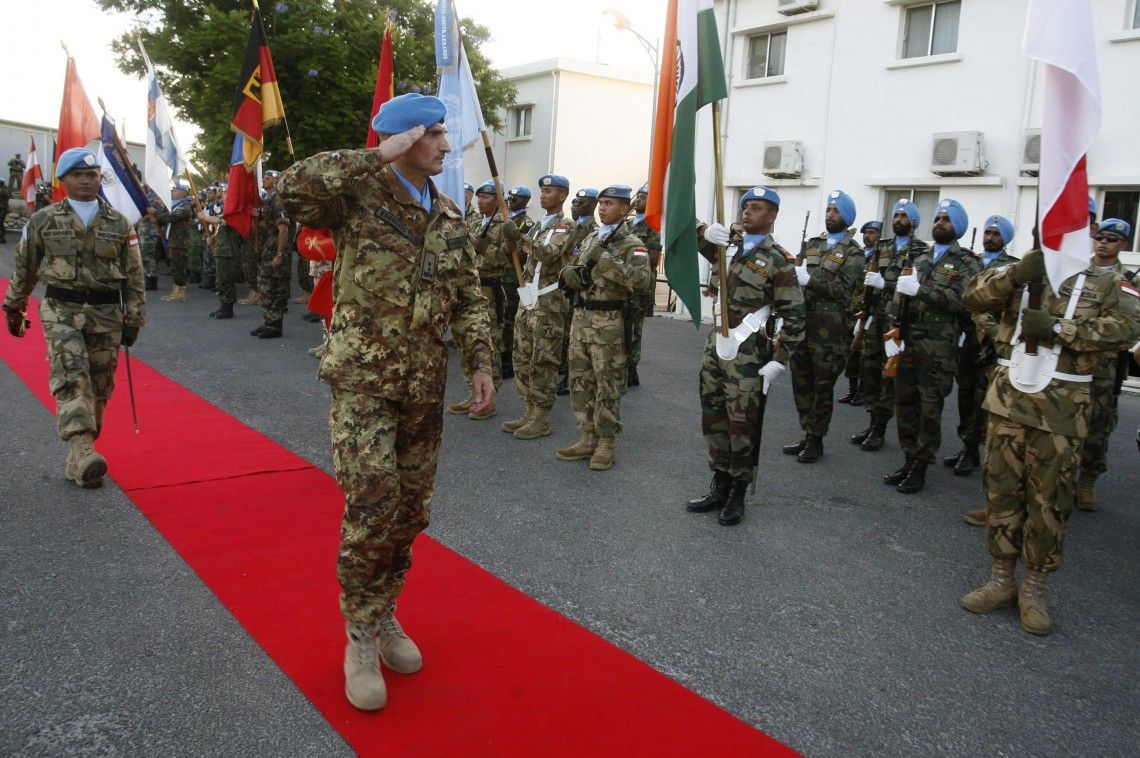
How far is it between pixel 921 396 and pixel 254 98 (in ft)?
22.6

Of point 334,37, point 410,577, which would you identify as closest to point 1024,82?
point 410,577

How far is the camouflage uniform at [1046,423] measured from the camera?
3.95 metres

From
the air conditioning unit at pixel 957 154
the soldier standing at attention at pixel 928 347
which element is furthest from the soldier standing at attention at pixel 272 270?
the air conditioning unit at pixel 957 154

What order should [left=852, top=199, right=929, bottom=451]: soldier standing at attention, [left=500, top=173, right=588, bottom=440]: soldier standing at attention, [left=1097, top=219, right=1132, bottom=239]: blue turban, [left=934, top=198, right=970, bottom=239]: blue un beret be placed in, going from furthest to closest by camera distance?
1. [left=852, top=199, right=929, bottom=451]: soldier standing at attention
2. [left=500, top=173, right=588, bottom=440]: soldier standing at attention
3. [left=934, top=198, right=970, bottom=239]: blue un beret
4. [left=1097, top=219, right=1132, bottom=239]: blue turban

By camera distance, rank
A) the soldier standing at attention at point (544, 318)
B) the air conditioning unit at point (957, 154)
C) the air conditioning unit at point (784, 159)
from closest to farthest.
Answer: the soldier standing at attention at point (544, 318) < the air conditioning unit at point (957, 154) < the air conditioning unit at point (784, 159)

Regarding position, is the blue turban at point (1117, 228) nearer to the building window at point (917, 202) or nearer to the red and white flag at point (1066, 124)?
the red and white flag at point (1066, 124)

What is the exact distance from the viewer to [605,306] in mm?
6301

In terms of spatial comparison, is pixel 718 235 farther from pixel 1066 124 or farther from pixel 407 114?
pixel 407 114

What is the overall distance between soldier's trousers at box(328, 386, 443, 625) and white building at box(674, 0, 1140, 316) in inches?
453

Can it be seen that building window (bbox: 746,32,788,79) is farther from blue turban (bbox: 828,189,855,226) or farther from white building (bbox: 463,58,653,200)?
white building (bbox: 463,58,653,200)

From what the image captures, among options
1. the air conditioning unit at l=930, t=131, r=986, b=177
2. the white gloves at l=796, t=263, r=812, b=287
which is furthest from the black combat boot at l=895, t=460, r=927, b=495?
the air conditioning unit at l=930, t=131, r=986, b=177

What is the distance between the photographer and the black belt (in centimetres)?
539

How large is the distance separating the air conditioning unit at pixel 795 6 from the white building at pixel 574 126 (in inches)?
440

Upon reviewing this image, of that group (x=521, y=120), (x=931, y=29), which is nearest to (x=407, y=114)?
(x=931, y=29)
